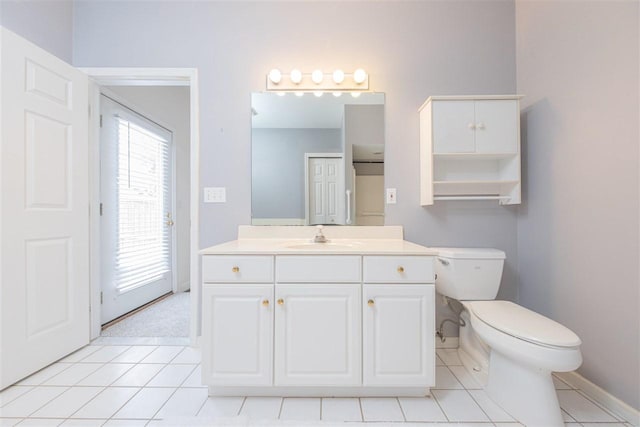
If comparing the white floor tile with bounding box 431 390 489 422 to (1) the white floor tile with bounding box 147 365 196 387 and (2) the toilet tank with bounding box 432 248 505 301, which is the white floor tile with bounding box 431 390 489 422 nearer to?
(2) the toilet tank with bounding box 432 248 505 301

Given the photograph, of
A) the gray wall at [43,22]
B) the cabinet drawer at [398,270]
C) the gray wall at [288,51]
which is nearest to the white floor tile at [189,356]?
the gray wall at [288,51]

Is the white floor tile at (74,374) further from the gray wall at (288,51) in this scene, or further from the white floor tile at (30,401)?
the gray wall at (288,51)

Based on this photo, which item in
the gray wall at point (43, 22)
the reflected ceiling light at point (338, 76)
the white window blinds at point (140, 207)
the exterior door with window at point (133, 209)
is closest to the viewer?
the gray wall at point (43, 22)

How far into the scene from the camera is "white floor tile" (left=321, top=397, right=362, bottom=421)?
4.43 ft

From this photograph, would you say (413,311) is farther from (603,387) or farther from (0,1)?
(0,1)

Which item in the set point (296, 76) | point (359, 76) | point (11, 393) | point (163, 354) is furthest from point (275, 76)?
point (11, 393)

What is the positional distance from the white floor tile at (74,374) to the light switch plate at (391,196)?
2117 mm

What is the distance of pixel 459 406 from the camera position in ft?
4.69

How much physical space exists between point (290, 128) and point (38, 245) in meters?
1.66

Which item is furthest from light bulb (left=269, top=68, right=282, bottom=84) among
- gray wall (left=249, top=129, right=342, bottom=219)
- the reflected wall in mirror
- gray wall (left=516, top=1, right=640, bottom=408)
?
gray wall (left=516, top=1, right=640, bottom=408)

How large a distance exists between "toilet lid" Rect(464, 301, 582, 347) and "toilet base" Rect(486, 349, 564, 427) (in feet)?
0.57

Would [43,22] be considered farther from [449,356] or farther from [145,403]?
[449,356]

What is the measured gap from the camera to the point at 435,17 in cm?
207

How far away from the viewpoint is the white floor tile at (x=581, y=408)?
4.44 feet
